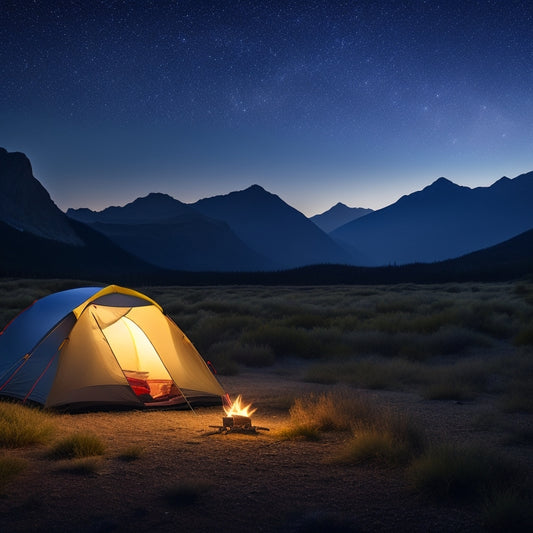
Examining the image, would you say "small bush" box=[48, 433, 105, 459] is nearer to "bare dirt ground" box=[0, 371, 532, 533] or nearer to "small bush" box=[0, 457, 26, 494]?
"bare dirt ground" box=[0, 371, 532, 533]

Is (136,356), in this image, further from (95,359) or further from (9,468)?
(9,468)

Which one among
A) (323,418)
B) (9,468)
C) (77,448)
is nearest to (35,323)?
(77,448)

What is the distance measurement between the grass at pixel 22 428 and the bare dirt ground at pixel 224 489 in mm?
242

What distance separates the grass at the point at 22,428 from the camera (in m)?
7.54

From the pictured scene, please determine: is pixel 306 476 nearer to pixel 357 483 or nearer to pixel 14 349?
pixel 357 483

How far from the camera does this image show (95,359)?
33.7 ft

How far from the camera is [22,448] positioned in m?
7.49

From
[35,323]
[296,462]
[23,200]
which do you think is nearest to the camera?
[296,462]

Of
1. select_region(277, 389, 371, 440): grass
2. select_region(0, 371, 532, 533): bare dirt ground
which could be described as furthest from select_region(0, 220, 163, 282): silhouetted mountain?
select_region(0, 371, 532, 533): bare dirt ground

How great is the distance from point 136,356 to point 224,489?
643cm

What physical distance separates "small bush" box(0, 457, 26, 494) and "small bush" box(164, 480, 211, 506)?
5.46ft

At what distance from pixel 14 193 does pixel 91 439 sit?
4949 inches

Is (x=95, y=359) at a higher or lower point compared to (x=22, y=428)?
higher

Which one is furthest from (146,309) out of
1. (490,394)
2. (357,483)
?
(490,394)
